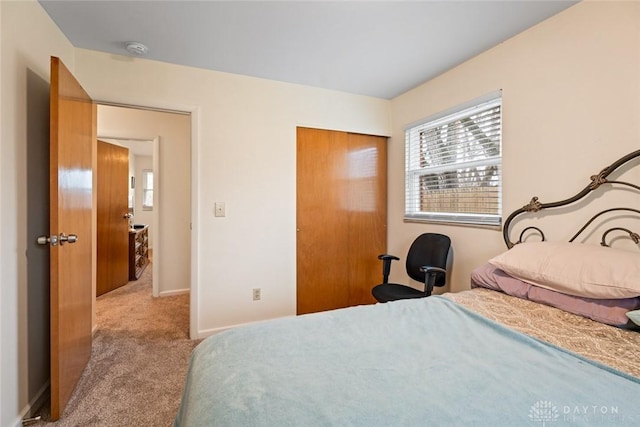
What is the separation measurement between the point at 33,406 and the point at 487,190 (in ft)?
10.8

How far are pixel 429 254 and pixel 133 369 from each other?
2466 mm

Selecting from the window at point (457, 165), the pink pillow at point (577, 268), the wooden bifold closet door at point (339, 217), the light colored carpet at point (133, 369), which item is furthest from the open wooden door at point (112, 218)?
the pink pillow at point (577, 268)

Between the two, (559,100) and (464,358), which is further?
(559,100)

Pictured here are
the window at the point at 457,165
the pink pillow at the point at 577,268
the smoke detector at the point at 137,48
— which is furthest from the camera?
the window at the point at 457,165

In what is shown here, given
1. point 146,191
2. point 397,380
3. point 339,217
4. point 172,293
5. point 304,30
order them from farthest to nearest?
1. point 146,191
2. point 172,293
3. point 339,217
4. point 304,30
5. point 397,380

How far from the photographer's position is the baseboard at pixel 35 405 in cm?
158

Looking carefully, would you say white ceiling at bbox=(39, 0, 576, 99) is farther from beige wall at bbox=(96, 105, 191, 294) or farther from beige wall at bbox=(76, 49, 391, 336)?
beige wall at bbox=(96, 105, 191, 294)

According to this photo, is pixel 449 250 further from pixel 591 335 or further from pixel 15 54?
pixel 15 54

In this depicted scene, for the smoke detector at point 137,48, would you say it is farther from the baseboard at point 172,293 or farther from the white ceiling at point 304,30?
the baseboard at point 172,293

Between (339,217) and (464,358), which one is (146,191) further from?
(464,358)

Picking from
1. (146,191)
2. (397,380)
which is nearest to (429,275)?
(397,380)

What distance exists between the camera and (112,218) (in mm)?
4012

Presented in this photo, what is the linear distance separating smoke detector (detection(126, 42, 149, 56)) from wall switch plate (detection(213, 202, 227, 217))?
1.29 m

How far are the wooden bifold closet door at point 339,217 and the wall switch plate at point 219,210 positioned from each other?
73 centimetres
